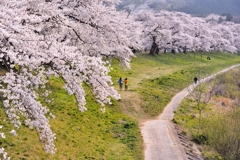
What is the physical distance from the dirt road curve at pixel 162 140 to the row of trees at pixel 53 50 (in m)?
5.28

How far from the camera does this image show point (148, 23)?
63875 millimetres

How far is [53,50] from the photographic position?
9758mm

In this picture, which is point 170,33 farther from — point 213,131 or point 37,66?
point 37,66

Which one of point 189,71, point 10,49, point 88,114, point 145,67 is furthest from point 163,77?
point 10,49

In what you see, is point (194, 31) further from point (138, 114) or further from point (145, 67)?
point (138, 114)

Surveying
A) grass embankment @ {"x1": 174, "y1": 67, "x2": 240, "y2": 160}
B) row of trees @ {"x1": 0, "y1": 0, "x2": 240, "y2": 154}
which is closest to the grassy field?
row of trees @ {"x1": 0, "y1": 0, "x2": 240, "y2": 154}

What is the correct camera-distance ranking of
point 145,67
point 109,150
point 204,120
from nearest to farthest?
point 109,150 < point 204,120 < point 145,67

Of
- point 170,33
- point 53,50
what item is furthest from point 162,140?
point 170,33

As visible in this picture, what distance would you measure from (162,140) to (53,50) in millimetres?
12963

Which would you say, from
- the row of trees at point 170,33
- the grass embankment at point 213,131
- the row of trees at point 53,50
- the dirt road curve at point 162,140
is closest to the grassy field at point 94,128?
the dirt road curve at point 162,140

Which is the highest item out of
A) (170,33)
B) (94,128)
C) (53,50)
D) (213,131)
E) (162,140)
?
(170,33)

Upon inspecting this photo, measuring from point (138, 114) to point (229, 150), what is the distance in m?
9.02

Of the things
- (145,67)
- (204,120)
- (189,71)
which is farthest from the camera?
(189,71)

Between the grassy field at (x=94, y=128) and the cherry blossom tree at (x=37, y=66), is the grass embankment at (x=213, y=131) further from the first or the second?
the cherry blossom tree at (x=37, y=66)
